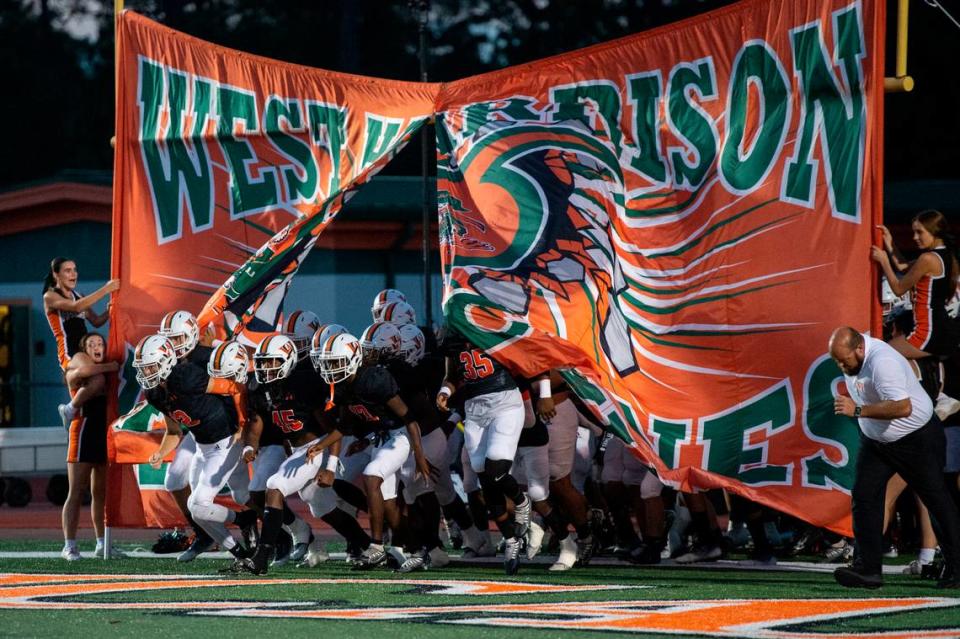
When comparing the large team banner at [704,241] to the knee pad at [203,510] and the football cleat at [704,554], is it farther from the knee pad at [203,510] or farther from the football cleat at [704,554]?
the knee pad at [203,510]

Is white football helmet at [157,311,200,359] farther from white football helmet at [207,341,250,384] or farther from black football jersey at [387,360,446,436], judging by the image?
black football jersey at [387,360,446,436]

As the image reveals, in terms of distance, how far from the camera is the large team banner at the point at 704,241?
955 centimetres

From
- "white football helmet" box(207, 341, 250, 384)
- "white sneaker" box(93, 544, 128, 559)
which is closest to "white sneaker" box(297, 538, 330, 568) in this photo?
"white football helmet" box(207, 341, 250, 384)

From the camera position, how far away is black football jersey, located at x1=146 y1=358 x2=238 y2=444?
10.4 meters

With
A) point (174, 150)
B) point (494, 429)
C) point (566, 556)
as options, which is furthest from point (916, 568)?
point (174, 150)

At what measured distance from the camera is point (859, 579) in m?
8.55

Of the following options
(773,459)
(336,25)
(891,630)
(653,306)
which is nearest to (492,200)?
(653,306)

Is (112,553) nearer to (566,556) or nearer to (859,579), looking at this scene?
(566,556)

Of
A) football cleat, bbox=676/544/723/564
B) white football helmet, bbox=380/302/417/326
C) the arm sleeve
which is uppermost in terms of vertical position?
white football helmet, bbox=380/302/417/326

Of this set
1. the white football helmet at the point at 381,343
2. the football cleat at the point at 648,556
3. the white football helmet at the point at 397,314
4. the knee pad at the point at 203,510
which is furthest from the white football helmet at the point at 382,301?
the football cleat at the point at 648,556

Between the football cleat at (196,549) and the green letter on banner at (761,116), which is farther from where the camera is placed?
the football cleat at (196,549)

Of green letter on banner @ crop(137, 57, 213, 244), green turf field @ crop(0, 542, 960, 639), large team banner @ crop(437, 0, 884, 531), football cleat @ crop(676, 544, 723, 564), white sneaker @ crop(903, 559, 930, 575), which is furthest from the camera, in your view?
green letter on banner @ crop(137, 57, 213, 244)

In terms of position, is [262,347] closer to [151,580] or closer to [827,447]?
[151,580]

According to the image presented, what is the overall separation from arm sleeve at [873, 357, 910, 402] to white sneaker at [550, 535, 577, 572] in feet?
8.78
